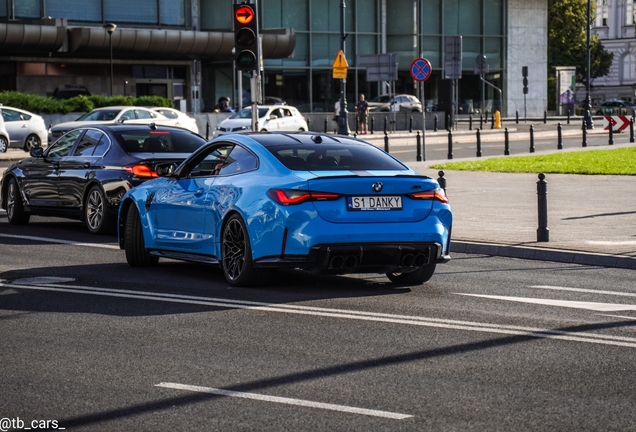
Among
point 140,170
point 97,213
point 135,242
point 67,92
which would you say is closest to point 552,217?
point 140,170

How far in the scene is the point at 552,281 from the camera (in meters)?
11.8

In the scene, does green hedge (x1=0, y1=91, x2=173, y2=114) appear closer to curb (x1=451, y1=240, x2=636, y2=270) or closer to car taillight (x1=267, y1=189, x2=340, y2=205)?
curb (x1=451, y1=240, x2=636, y2=270)

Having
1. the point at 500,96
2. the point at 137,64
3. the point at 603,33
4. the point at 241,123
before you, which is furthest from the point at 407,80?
the point at 603,33

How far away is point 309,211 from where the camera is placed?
10453 millimetres

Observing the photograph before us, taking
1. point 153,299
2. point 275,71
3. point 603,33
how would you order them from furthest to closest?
point 603,33, point 275,71, point 153,299

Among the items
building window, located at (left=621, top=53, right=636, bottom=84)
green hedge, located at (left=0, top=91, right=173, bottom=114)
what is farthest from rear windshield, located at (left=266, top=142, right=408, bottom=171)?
building window, located at (left=621, top=53, right=636, bottom=84)

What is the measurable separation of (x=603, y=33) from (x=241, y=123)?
75.7 m

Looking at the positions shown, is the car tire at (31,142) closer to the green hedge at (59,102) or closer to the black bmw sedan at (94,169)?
the green hedge at (59,102)

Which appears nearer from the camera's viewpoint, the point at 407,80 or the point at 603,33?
the point at 407,80

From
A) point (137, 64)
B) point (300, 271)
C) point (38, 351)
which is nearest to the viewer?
point (38, 351)

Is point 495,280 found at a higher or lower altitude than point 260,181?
lower

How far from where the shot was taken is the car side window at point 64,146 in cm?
1758

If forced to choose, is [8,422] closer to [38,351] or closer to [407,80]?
[38,351]

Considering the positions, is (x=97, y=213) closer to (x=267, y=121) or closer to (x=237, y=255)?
(x=237, y=255)
